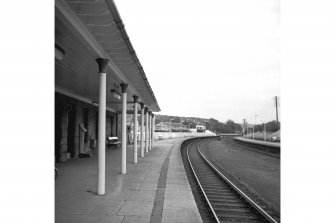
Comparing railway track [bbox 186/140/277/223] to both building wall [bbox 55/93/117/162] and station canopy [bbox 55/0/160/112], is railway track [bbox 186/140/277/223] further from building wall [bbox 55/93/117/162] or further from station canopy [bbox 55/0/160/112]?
building wall [bbox 55/93/117/162]

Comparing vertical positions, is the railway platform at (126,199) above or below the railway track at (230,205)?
above

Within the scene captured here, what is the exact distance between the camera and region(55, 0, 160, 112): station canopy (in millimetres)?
4239

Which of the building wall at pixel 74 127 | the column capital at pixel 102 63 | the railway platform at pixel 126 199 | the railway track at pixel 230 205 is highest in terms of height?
the column capital at pixel 102 63

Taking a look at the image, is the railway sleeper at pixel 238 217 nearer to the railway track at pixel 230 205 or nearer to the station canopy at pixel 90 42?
the railway track at pixel 230 205

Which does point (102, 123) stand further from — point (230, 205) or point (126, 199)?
point (230, 205)

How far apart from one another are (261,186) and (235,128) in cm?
14416

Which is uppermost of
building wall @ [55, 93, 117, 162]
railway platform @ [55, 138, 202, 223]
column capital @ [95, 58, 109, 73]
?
column capital @ [95, 58, 109, 73]

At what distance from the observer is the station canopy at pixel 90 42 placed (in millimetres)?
4239

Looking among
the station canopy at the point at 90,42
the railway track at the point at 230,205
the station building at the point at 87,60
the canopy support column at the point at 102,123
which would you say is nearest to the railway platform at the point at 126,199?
the canopy support column at the point at 102,123

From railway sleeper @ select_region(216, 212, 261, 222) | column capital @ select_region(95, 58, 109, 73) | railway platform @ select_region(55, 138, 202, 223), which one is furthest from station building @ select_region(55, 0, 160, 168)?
railway sleeper @ select_region(216, 212, 261, 222)

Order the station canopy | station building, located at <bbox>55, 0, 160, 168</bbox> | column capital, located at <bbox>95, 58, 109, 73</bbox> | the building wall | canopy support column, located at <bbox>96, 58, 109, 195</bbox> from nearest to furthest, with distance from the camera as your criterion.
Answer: the station canopy
station building, located at <bbox>55, 0, 160, 168</bbox>
column capital, located at <bbox>95, 58, 109, 73</bbox>
canopy support column, located at <bbox>96, 58, 109, 195</bbox>
the building wall
